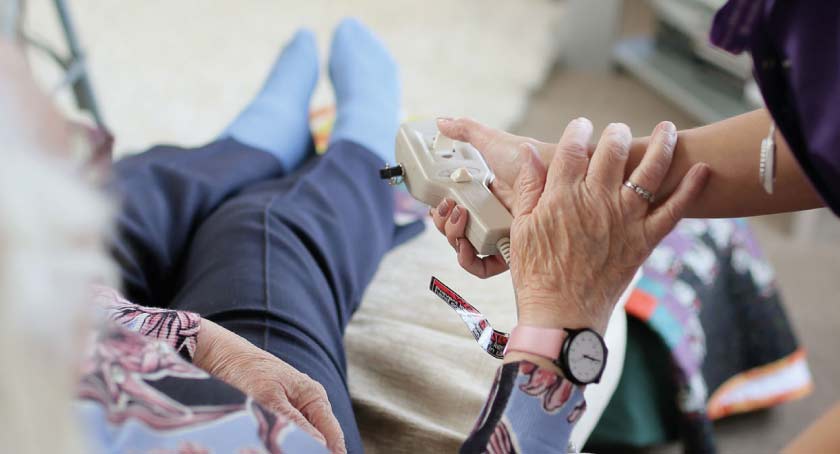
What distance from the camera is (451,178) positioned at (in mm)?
762

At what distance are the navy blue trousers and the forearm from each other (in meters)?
0.34

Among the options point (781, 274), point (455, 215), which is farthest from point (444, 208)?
point (781, 274)

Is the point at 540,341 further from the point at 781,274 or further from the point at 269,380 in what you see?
the point at 781,274

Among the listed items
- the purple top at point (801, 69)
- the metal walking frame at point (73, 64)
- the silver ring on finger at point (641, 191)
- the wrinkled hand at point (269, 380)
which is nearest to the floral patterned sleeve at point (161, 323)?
the wrinkled hand at point (269, 380)

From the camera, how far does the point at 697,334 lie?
116 cm

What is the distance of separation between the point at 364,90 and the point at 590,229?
77cm

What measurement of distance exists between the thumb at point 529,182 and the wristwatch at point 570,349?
0.40ft

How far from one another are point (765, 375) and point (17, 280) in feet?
3.70

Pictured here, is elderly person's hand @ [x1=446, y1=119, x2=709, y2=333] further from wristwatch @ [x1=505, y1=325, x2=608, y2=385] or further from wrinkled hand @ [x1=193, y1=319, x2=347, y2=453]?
wrinkled hand @ [x1=193, y1=319, x2=347, y2=453]

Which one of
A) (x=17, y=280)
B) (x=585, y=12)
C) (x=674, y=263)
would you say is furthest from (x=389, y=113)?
(x=585, y=12)

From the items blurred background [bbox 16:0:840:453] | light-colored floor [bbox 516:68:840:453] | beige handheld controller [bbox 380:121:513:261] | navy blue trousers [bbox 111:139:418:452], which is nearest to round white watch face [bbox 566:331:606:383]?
beige handheld controller [bbox 380:121:513:261]

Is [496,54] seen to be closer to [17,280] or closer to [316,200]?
[316,200]

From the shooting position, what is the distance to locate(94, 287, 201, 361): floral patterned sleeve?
0.68 metres

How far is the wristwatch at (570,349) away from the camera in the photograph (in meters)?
0.59
